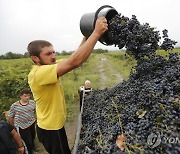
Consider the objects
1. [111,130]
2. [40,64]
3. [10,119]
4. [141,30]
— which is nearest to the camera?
[111,130]

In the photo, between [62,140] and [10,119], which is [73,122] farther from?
[62,140]

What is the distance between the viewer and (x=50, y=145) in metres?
2.67

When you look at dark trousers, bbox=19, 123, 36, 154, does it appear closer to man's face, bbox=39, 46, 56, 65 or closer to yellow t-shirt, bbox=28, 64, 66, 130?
→ yellow t-shirt, bbox=28, 64, 66, 130

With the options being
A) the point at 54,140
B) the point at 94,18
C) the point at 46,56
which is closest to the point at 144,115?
the point at 94,18

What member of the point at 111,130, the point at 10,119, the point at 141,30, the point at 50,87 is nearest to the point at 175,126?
the point at 111,130

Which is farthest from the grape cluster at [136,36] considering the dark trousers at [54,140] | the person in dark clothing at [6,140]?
the person in dark clothing at [6,140]

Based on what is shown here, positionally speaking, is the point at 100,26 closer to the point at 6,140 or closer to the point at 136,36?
the point at 136,36

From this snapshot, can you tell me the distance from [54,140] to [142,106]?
51.5 inches

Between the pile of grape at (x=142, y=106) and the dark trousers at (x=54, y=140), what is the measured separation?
1.43 ft

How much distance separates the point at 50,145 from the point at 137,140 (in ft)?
5.33

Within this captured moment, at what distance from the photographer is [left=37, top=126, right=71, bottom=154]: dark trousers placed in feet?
8.48

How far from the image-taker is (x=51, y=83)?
222cm

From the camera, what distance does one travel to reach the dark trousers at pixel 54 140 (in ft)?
8.48

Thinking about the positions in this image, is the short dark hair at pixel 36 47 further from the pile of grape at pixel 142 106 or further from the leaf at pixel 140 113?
the leaf at pixel 140 113
